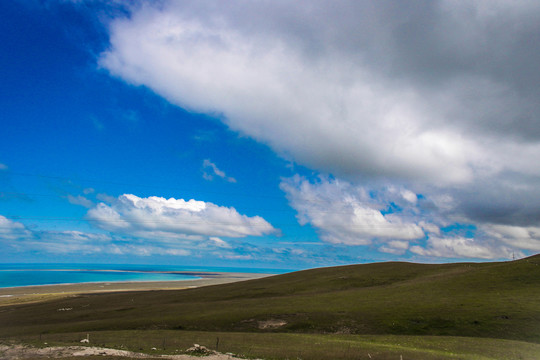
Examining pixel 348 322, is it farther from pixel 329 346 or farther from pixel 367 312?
pixel 329 346

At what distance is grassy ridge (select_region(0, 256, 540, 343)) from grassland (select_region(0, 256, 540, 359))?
0.66 ft

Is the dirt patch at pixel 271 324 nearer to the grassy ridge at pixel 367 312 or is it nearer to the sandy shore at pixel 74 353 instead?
the grassy ridge at pixel 367 312

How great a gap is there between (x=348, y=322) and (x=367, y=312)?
20.7 ft

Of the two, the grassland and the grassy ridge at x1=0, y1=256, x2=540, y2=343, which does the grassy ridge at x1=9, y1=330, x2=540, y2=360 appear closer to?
the grassland

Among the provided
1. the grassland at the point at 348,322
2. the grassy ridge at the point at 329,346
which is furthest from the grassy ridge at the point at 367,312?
the grassy ridge at the point at 329,346

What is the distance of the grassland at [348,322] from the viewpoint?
134 feet

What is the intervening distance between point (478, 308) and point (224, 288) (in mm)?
80665

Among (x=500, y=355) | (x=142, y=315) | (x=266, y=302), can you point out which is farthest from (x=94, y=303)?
(x=500, y=355)

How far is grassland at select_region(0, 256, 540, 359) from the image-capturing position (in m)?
40.9

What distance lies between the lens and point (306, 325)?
58.7 meters

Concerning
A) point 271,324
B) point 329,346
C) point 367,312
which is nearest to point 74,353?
point 329,346

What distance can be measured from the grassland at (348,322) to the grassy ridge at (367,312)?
0.20 metres

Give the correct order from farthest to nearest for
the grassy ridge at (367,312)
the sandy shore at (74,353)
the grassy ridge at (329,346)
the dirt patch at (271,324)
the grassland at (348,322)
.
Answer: the dirt patch at (271,324)
the grassy ridge at (367,312)
the grassland at (348,322)
the grassy ridge at (329,346)
the sandy shore at (74,353)

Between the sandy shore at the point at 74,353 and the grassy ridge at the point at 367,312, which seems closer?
the sandy shore at the point at 74,353
